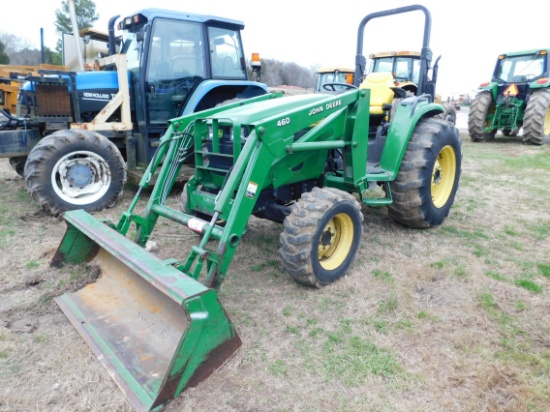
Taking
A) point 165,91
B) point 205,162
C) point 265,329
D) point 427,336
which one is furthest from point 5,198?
point 427,336

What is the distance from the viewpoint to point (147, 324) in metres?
2.48

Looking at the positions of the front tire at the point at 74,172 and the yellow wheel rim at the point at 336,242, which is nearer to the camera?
the yellow wheel rim at the point at 336,242

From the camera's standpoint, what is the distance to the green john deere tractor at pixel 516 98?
1062 cm

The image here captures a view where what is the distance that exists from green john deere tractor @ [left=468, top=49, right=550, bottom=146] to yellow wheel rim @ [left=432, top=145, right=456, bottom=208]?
7482 mm

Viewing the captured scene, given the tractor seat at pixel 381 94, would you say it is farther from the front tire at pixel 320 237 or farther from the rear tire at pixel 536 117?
the rear tire at pixel 536 117

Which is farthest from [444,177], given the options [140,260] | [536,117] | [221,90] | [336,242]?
[536,117]

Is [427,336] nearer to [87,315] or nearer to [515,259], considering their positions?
[515,259]

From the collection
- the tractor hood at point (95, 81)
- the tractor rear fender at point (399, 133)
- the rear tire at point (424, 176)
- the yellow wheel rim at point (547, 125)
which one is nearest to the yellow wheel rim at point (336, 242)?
the tractor rear fender at point (399, 133)

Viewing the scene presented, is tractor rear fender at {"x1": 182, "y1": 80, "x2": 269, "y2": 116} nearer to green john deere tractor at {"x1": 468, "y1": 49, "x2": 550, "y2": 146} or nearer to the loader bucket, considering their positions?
the loader bucket

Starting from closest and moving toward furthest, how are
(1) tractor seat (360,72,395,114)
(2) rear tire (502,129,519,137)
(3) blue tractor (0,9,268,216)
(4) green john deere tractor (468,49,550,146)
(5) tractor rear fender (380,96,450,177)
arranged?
(5) tractor rear fender (380,96,450,177) → (1) tractor seat (360,72,395,114) → (3) blue tractor (0,9,268,216) → (4) green john deere tractor (468,49,550,146) → (2) rear tire (502,129,519,137)

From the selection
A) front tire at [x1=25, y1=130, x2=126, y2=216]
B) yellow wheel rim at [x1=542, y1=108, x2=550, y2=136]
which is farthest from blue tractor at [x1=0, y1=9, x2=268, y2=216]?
yellow wheel rim at [x1=542, y1=108, x2=550, y2=136]

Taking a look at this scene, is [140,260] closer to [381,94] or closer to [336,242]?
[336,242]

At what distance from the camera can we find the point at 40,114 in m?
5.14

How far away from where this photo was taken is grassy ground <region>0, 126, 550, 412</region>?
6.97 ft
